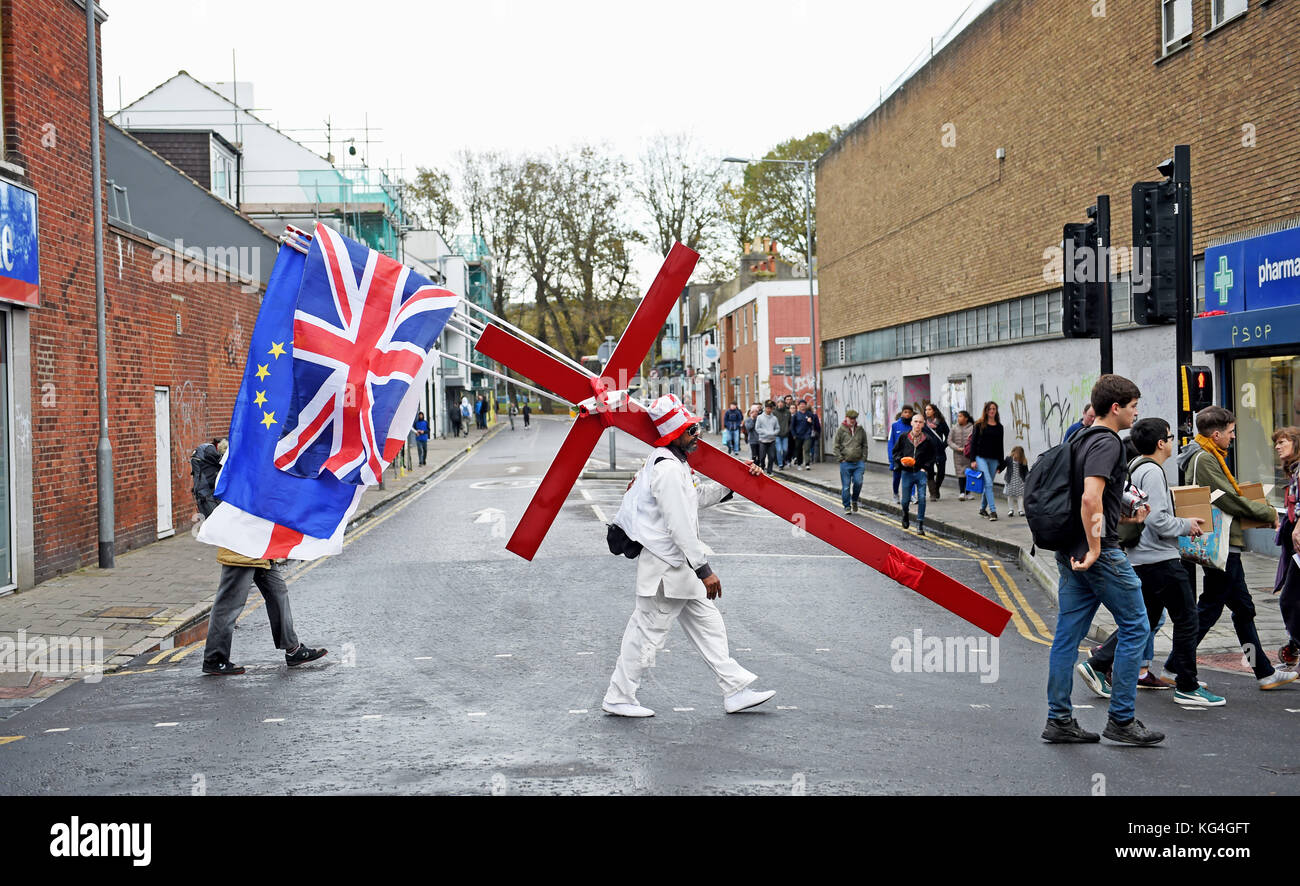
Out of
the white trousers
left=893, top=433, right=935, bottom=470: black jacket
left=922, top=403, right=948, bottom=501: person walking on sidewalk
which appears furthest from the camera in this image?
left=922, top=403, right=948, bottom=501: person walking on sidewalk

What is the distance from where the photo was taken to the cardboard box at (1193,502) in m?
6.89

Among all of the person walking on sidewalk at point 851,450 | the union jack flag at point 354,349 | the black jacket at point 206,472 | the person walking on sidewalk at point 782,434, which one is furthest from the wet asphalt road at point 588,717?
the person walking on sidewalk at point 782,434

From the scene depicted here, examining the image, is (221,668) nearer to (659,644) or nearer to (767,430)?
(659,644)

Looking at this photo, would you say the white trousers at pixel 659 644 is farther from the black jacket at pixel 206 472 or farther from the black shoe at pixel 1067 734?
the black jacket at pixel 206 472

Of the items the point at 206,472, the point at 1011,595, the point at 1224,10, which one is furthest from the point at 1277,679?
the point at 1224,10

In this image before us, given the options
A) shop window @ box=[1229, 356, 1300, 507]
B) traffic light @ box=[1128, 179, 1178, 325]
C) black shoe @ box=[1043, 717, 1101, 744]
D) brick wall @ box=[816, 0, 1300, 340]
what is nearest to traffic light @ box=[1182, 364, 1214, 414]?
traffic light @ box=[1128, 179, 1178, 325]

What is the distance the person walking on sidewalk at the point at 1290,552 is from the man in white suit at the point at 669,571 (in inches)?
134

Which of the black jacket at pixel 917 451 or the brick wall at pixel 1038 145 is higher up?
the brick wall at pixel 1038 145

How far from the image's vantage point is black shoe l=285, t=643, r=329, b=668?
8195 mm

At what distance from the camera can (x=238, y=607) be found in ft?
26.5

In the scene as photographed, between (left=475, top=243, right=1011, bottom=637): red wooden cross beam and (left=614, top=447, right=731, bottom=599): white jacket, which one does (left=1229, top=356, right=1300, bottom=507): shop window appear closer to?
(left=475, top=243, right=1011, bottom=637): red wooden cross beam

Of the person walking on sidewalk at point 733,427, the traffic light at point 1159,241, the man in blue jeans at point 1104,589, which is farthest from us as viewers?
the person walking on sidewalk at point 733,427

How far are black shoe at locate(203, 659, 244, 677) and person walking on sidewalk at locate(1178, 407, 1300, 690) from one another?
6.34 metres

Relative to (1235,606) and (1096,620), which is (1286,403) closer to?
(1096,620)
